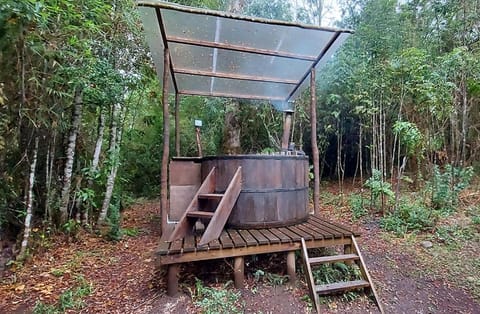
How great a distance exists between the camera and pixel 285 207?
3434mm

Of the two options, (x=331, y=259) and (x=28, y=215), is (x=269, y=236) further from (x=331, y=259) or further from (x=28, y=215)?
(x=28, y=215)

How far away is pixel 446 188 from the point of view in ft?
16.0

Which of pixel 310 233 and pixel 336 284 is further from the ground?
pixel 310 233

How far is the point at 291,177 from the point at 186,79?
8.44 ft

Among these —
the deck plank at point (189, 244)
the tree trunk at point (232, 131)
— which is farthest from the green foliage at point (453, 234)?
the tree trunk at point (232, 131)

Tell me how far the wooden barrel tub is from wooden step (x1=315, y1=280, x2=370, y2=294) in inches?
36.5

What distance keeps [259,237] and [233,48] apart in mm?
2330

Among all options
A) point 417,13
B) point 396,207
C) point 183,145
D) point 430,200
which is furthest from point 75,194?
point 417,13

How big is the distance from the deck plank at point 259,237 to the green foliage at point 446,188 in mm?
3629

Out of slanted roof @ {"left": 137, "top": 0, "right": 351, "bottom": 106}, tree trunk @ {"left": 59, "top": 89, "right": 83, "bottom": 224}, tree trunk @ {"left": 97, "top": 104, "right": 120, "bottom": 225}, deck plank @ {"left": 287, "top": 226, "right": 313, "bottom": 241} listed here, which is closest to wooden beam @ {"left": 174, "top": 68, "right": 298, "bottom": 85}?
slanted roof @ {"left": 137, "top": 0, "right": 351, "bottom": 106}

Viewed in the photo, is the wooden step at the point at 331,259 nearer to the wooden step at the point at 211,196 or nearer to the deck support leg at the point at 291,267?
the deck support leg at the point at 291,267

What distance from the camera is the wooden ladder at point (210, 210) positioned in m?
2.92

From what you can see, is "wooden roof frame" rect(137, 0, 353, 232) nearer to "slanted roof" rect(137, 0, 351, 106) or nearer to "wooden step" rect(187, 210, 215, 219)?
"slanted roof" rect(137, 0, 351, 106)

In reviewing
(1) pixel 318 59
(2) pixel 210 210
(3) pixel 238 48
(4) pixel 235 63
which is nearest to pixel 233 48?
(3) pixel 238 48
